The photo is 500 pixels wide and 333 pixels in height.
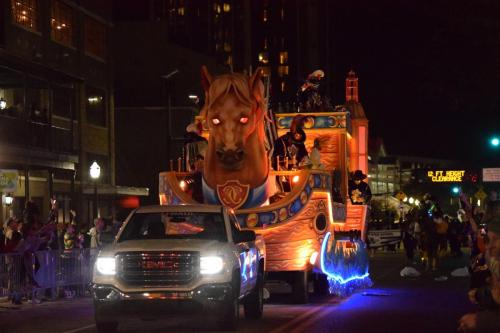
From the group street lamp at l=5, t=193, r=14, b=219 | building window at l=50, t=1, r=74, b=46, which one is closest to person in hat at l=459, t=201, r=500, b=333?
street lamp at l=5, t=193, r=14, b=219

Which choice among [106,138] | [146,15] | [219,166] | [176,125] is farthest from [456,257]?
[146,15]

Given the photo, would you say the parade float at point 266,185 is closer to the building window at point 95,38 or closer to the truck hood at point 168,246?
the truck hood at point 168,246

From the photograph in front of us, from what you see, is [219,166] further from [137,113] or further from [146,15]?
[146,15]

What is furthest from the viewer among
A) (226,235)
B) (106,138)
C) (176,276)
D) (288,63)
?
(288,63)

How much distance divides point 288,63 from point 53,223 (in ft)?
474

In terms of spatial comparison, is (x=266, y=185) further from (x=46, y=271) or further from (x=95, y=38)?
(x=95, y=38)

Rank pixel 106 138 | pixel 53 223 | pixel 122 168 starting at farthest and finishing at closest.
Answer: pixel 122 168
pixel 106 138
pixel 53 223

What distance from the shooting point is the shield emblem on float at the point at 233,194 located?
1927 cm

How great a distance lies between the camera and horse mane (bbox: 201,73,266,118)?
19016 millimetres

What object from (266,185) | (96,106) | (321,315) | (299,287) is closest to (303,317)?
(321,315)

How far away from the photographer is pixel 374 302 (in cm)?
1970

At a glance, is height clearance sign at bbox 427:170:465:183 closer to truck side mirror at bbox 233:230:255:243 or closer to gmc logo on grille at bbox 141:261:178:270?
truck side mirror at bbox 233:230:255:243

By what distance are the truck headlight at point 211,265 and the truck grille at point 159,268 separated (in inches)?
2.7

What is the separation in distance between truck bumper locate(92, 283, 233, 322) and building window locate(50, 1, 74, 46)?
2761 centimetres
